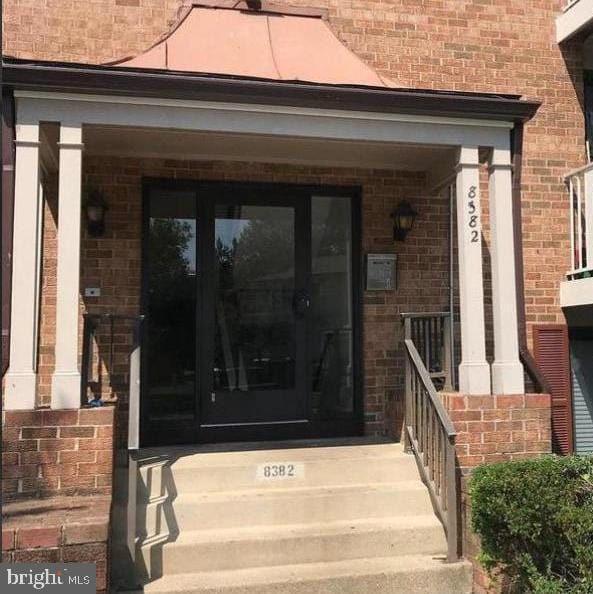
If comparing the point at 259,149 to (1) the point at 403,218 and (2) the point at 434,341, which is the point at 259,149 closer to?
(1) the point at 403,218

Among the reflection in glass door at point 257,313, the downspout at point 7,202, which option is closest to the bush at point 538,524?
the reflection in glass door at point 257,313

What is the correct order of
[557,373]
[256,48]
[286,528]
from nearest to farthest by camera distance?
[286,528] < [256,48] < [557,373]

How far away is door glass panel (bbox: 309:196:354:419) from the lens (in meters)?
5.93

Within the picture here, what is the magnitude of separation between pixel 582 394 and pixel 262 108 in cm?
458

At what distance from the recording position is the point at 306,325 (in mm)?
5887

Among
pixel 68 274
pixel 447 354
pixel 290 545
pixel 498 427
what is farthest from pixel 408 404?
pixel 68 274

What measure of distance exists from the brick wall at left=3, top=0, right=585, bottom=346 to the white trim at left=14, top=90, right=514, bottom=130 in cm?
175

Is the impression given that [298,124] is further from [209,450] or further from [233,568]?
[233,568]

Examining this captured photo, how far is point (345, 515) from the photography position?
4348 millimetres

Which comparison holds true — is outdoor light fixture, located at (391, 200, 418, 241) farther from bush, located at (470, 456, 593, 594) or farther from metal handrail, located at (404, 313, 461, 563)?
bush, located at (470, 456, 593, 594)

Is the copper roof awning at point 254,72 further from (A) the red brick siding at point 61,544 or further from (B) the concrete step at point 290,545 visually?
(B) the concrete step at point 290,545

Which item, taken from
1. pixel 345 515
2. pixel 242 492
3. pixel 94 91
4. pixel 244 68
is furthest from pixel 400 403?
pixel 94 91

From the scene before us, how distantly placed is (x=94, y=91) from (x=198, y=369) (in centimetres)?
258

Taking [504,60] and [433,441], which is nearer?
[433,441]
